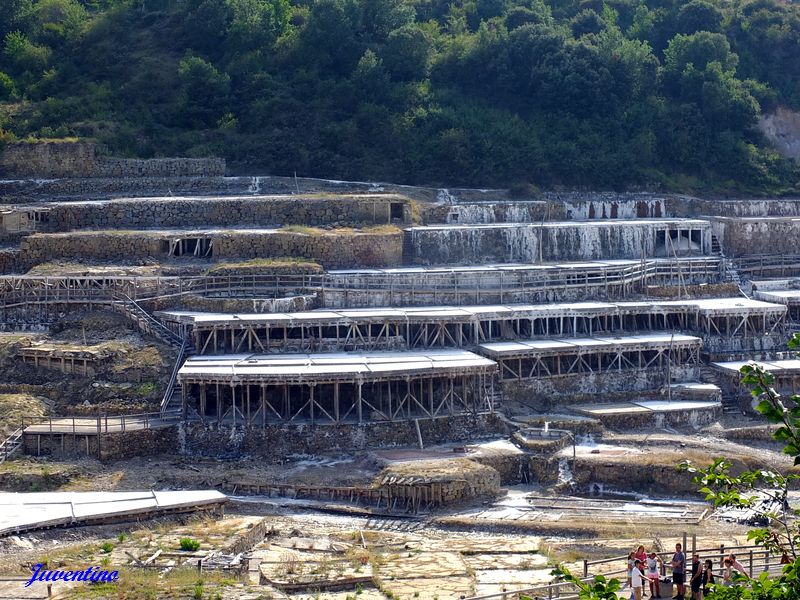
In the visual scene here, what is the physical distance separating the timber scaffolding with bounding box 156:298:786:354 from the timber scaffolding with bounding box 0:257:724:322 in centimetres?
101

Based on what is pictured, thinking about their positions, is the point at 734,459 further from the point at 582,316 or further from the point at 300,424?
the point at 300,424

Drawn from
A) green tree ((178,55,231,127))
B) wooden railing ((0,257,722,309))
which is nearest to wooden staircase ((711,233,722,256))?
wooden railing ((0,257,722,309))

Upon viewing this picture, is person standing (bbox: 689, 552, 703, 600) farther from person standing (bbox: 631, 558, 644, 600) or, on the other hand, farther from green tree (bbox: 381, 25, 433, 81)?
green tree (bbox: 381, 25, 433, 81)

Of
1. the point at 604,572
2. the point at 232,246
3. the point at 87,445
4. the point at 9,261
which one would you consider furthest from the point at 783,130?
the point at 604,572

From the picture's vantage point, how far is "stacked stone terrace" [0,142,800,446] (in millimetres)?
44344

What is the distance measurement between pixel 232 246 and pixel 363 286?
19.3ft

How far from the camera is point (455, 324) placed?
4812cm

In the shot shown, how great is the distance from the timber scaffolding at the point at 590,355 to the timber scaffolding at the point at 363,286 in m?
3.40

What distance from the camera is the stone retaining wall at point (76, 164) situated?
60.3 metres

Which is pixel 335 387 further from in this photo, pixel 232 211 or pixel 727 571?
pixel 727 571

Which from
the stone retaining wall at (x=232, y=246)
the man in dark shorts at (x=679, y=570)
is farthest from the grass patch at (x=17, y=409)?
the man in dark shorts at (x=679, y=570)


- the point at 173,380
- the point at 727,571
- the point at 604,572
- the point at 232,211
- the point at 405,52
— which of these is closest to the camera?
the point at 727,571

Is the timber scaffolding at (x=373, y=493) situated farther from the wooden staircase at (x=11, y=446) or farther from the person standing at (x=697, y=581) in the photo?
the person standing at (x=697, y=581)

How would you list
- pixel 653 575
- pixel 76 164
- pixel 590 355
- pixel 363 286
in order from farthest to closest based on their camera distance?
pixel 76 164 → pixel 363 286 → pixel 590 355 → pixel 653 575
